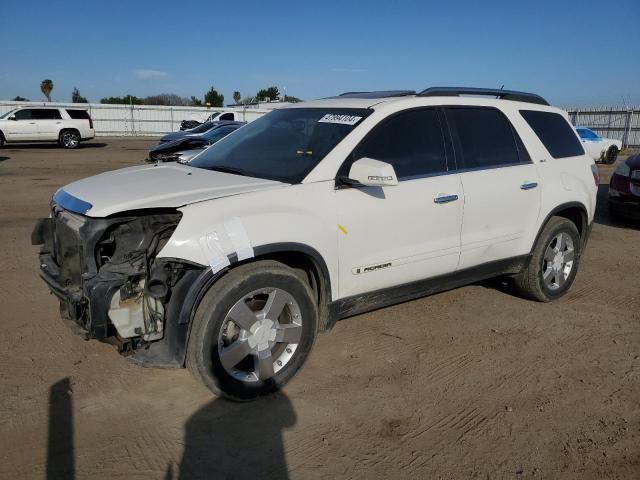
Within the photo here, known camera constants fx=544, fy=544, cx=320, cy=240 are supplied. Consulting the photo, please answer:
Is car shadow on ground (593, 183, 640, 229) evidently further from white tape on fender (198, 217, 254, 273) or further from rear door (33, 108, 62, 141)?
rear door (33, 108, 62, 141)

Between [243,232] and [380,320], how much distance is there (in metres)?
2.04

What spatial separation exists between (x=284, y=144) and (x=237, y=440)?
2.14 metres

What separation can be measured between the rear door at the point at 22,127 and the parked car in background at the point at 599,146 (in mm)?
23225

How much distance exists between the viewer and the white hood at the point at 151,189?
3086mm

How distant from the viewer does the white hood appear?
10.1 ft

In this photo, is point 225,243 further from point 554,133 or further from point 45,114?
point 45,114

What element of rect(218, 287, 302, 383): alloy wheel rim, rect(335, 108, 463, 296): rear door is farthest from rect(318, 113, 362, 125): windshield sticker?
rect(218, 287, 302, 383): alloy wheel rim

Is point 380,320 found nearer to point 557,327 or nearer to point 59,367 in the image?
point 557,327

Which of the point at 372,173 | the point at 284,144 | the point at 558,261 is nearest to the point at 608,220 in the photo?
the point at 558,261

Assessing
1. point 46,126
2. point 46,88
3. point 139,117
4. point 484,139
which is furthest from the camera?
point 46,88

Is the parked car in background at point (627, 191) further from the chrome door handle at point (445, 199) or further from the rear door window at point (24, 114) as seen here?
the rear door window at point (24, 114)

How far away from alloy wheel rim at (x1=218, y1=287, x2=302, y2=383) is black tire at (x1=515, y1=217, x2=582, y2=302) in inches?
100

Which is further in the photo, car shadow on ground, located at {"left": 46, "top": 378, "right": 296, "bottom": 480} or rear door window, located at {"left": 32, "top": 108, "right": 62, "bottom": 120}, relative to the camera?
rear door window, located at {"left": 32, "top": 108, "right": 62, "bottom": 120}

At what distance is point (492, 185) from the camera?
4367 mm
